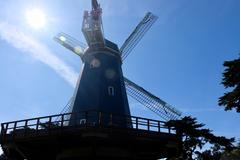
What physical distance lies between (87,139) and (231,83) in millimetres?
9893

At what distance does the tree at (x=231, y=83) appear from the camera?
66.1ft

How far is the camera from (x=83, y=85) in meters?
24.3

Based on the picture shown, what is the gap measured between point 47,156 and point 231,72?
1386cm

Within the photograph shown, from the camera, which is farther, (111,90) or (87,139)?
(111,90)

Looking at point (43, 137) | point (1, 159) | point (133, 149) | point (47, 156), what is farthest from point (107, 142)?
point (1, 159)

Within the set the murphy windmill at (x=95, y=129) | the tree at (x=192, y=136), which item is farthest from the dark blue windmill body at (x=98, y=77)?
the tree at (x=192, y=136)

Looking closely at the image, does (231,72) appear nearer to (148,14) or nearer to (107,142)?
(107,142)

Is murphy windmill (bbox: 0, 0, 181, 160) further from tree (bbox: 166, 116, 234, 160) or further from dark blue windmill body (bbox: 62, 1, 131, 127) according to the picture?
tree (bbox: 166, 116, 234, 160)

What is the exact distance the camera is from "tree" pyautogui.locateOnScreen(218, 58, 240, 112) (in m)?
20.1

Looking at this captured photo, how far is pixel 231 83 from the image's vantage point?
20.8 m

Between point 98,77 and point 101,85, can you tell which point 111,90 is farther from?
point 98,77

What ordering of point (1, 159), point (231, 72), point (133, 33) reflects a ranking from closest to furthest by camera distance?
point (231, 72)
point (133, 33)
point (1, 159)

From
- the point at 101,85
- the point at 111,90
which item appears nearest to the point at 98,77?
the point at 101,85

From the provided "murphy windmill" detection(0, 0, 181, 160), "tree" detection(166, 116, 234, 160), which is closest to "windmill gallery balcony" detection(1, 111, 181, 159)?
"murphy windmill" detection(0, 0, 181, 160)
